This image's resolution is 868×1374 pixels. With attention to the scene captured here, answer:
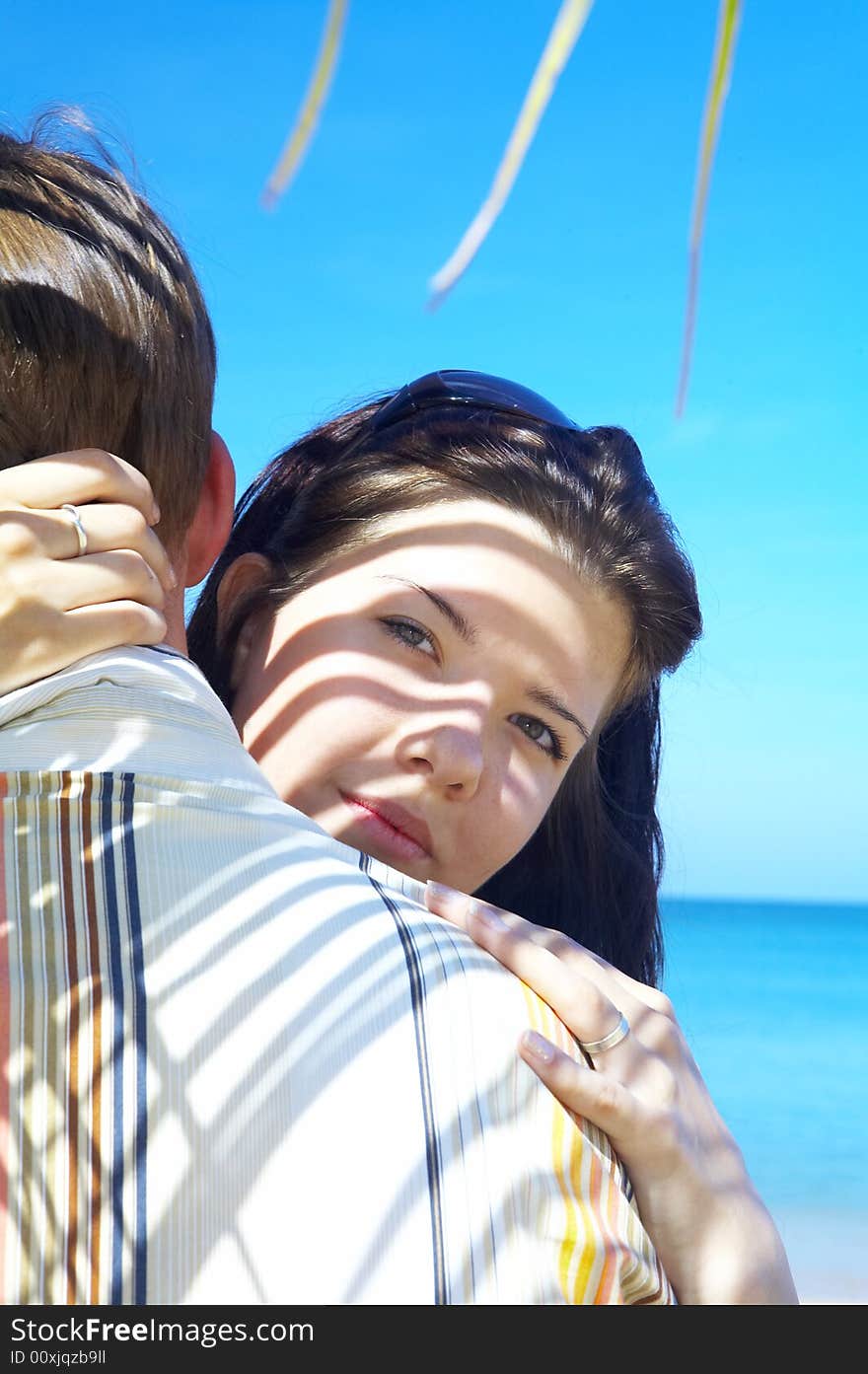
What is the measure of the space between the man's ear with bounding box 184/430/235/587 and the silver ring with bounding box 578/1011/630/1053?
A: 0.78 metres

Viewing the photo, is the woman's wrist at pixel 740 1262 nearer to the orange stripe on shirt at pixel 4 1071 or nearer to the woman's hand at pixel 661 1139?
the woman's hand at pixel 661 1139

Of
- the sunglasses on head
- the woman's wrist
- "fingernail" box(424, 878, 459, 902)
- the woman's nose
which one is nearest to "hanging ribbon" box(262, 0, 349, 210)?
"fingernail" box(424, 878, 459, 902)

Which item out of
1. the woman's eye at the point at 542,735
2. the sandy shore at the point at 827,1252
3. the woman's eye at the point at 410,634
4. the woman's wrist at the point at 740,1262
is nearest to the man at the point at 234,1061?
the woman's wrist at the point at 740,1262

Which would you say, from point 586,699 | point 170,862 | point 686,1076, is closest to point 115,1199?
point 170,862

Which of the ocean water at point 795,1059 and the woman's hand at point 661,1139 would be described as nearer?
the woman's hand at point 661,1139

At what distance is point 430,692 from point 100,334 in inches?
35.5

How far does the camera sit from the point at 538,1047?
1.08 meters

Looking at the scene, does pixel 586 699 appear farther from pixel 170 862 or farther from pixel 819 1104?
pixel 819 1104

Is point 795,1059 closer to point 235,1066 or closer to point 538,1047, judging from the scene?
point 538,1047

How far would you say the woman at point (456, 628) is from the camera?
2100 mm

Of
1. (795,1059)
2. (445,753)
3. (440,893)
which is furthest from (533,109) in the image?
(795,1059)

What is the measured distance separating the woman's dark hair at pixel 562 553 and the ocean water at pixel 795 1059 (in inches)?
30.8

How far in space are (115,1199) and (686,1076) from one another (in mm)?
931

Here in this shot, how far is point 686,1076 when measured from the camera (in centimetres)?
159
